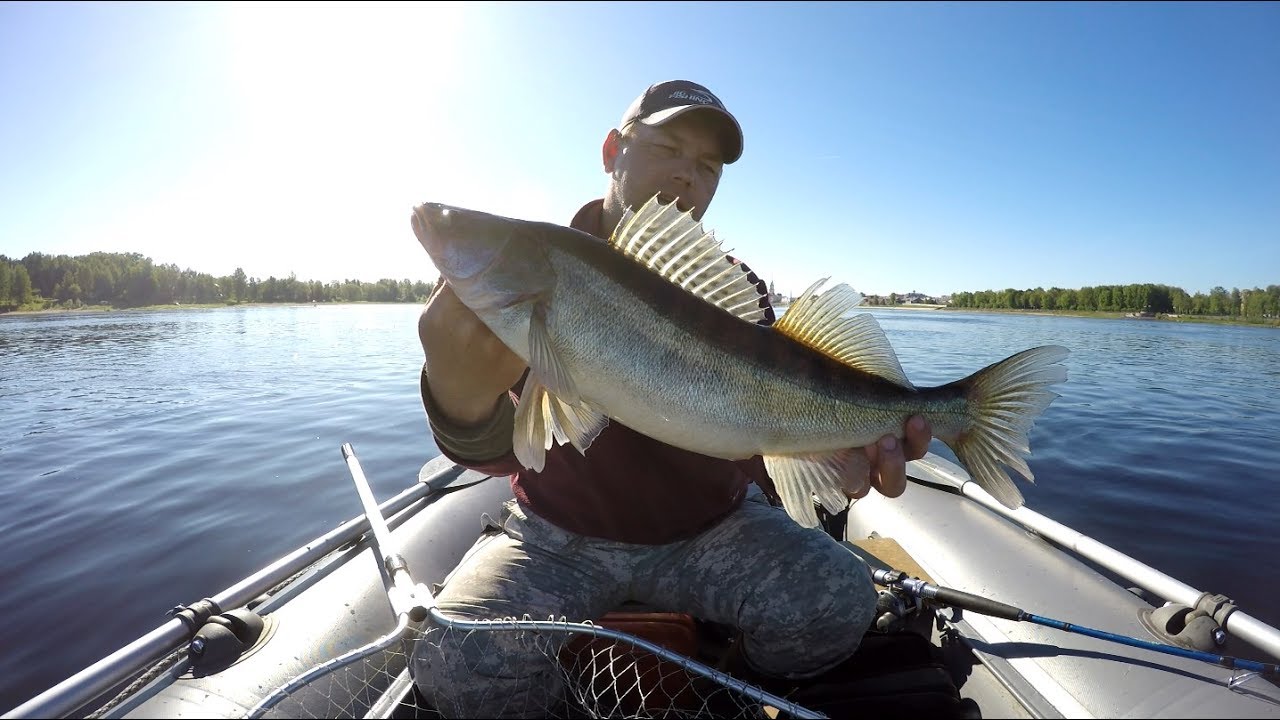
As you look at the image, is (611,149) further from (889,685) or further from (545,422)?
(889,685)

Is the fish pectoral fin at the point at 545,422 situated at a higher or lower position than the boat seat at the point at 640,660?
higher

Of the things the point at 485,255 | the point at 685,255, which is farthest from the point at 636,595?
the point at 485,255

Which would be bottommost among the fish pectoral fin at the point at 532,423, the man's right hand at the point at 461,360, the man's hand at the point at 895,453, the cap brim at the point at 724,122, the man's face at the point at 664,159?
the man's hand at the point at 895,453

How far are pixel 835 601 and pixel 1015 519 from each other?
9.35 ft

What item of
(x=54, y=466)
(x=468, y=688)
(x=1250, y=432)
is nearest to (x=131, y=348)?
(x=54, y=466)

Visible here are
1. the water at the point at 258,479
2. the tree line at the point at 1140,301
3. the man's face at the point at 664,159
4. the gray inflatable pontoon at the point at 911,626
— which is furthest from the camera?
the tree line at the point at 1140,301

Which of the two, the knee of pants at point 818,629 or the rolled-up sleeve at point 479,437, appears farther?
the rolled-up sleeve at point 479,437

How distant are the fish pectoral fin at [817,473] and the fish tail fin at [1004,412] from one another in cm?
47

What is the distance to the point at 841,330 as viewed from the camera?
9.52 feet

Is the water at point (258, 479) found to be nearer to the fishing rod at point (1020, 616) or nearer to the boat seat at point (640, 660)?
the fishing rod at point (1020, 616)

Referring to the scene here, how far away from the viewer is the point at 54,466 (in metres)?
9.56

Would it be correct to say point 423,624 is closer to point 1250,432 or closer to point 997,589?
point 997,589

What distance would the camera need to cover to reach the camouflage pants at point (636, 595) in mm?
2438

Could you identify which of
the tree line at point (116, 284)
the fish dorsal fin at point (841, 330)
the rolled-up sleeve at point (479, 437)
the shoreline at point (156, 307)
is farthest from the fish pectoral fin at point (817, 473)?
the shoreline at point (156, 307)
